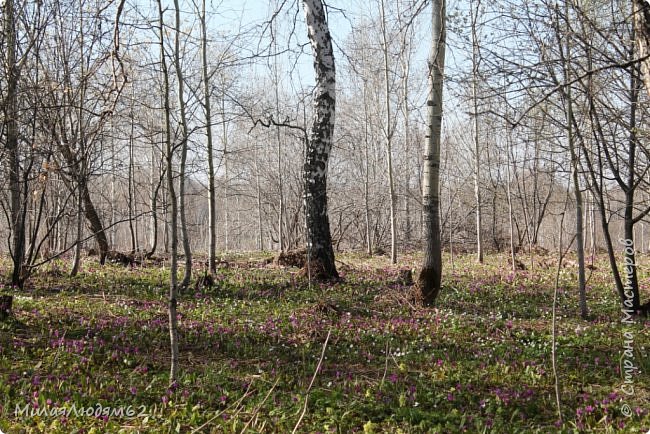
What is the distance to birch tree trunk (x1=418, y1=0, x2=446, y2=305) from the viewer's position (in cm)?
716

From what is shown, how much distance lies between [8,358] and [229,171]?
25357mm

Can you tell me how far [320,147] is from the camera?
9.59 meters

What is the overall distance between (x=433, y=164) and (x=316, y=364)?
3688 mm

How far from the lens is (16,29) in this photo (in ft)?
23.4

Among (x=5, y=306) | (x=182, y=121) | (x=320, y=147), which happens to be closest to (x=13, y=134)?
(x=5, y=306)

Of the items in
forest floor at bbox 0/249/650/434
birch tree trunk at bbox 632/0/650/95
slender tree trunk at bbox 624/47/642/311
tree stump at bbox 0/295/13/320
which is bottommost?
forest floor at bbox 0/249/650/434

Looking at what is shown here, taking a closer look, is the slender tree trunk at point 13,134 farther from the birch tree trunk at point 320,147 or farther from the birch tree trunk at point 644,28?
the birch tree trunk at point 644,28

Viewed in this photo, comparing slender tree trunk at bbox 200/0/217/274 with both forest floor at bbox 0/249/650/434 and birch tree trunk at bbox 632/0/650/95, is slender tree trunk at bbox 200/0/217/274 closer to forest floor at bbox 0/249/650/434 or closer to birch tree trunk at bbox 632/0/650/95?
forest floor at bbox 0/249/650/434

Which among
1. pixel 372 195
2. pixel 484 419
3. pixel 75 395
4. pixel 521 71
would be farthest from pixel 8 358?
pixel 372 195

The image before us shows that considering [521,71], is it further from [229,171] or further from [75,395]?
[229,171]

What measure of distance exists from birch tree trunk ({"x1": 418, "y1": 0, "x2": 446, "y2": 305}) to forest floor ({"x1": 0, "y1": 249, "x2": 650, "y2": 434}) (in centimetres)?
60

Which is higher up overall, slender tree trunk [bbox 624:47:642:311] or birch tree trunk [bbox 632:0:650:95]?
birch tree trunk [bbox 632:0:650:95]

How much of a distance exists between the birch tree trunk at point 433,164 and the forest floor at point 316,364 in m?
0.60

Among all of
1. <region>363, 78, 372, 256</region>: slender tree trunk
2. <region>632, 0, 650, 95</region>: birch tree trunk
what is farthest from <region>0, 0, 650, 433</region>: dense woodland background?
<region>363, 78, 372, 256</region>: slender tree trunk
